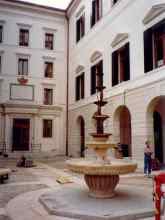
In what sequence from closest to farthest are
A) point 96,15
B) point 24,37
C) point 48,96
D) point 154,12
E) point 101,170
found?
1. point 101,170
2. point 154,12
3. point 96,15
4. point 24,37
5. point 48,96

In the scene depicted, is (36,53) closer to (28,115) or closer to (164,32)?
(28,115)

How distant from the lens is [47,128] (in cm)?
2392

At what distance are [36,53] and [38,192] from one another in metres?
17.7

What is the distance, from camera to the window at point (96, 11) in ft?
62.0

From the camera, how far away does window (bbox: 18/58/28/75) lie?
2372 centimetres

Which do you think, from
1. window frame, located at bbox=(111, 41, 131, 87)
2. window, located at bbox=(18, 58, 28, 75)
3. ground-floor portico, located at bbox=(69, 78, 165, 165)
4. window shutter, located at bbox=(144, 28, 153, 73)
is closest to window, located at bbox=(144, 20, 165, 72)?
window shutter, located at bbox=(144, 28, 153, 73)

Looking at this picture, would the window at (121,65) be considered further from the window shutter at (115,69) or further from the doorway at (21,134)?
the doorway at (21,134)

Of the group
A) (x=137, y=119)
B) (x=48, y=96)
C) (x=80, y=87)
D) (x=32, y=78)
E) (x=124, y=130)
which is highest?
(x=32, y=78)

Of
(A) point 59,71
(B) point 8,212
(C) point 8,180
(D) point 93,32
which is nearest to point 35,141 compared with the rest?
(A) point 59,71

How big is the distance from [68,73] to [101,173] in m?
19.1

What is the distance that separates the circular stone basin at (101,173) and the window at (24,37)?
61.8 feet

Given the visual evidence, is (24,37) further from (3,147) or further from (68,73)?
(3,147)

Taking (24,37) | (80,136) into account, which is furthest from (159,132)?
(24,37)

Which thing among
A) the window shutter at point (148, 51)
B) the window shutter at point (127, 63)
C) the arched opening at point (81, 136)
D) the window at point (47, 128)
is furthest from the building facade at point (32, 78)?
the window shutter at point (148, 51)
